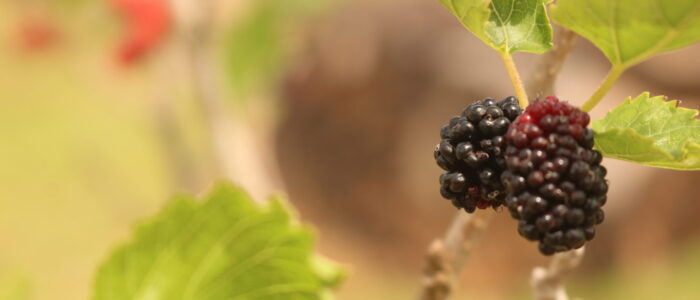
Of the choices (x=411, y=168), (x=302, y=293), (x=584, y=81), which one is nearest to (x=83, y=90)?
(x=411, y=168)

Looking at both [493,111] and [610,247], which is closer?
[493,111]

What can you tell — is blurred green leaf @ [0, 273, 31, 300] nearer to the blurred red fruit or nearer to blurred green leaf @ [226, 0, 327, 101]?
the blurred red fruit

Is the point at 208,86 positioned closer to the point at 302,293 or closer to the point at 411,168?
the point at 302,293

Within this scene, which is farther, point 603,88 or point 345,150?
point 345,150

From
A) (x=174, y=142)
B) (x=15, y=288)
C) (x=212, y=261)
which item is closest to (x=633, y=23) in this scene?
(x=212, y=261)

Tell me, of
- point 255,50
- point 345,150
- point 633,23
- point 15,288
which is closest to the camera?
point 633,23

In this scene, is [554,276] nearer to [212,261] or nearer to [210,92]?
[212,261]

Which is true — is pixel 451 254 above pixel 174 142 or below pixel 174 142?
below

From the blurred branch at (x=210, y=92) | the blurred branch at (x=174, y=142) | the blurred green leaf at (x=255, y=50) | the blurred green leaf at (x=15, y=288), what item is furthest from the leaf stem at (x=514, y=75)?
the blurred green leaf at (x=255, y=50)
